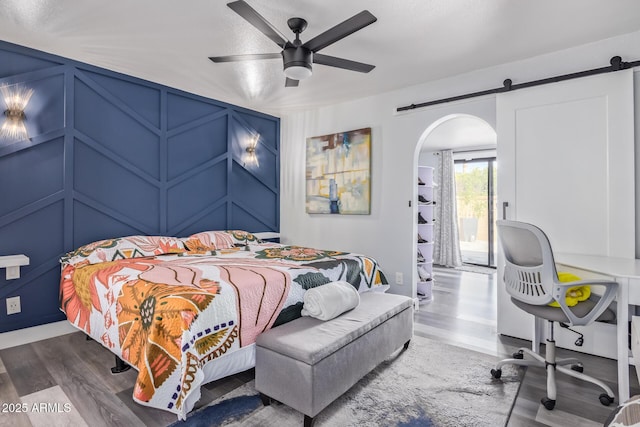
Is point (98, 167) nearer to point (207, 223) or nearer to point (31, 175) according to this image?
point (31, 175)

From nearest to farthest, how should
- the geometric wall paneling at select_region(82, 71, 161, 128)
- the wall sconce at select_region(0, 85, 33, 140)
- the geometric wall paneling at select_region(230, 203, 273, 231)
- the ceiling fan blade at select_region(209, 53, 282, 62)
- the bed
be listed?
the bed, the ceiling fan blade at select_region(209, 53, 282, 62), the wall sconce at select_region(0, 85, 33, 140), the geometric wall paneling at select_region(82, 71, 161, 128), the geometric wall paneling at select_region(230, 203, 273, 231)

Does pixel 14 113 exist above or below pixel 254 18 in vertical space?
below

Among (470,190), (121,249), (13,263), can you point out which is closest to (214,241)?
(121,249)

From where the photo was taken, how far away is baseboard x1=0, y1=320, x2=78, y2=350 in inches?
103

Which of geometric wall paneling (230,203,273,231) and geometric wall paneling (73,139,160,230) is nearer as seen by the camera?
geometric wall paneling (73,139,160,230)

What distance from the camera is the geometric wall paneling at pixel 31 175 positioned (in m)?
2.77

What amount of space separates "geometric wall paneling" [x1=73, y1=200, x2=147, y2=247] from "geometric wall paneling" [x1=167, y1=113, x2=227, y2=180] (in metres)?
0.72

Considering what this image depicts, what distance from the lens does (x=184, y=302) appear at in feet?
5.59

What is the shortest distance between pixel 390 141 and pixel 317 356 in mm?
2847

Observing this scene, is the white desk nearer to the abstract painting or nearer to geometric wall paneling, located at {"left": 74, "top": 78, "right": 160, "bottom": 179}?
the abstract painting

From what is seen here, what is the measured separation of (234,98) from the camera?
4.16m

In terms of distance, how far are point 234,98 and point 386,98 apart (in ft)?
→ 6.14

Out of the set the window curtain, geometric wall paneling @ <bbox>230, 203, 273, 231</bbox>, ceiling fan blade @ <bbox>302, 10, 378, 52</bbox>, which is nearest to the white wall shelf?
geometric wall paneling @ <bbox>230, 203, 273, 231</bbox>

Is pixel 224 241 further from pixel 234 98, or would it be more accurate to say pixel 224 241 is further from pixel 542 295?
pixel 542 295
